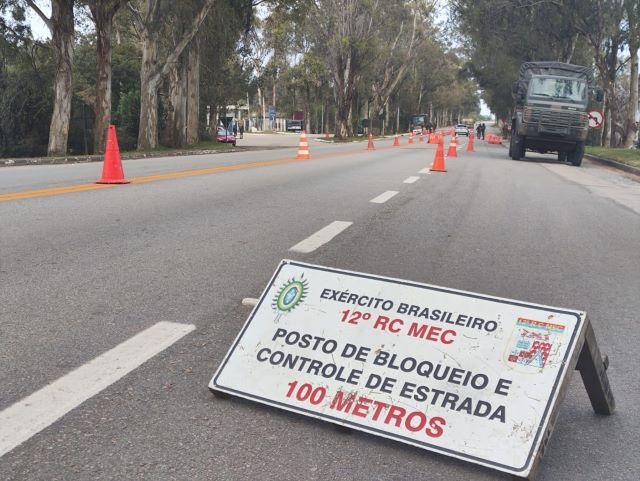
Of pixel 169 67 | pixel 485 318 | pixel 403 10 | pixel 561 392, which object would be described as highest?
pixel 403 10

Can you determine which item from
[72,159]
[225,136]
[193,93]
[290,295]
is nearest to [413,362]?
[290,295]

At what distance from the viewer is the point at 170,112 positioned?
29.1 metres

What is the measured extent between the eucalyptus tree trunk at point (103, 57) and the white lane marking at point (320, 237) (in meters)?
17.7

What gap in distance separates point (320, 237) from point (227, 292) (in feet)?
7.55

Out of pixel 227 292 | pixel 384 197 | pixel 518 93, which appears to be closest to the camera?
pixel 227 292

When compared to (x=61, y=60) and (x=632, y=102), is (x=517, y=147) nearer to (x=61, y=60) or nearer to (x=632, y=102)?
(x=632, y=102)

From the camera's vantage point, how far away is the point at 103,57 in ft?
76.3

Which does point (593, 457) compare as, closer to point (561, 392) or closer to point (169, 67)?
point (561, 392)

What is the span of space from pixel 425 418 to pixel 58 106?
74.6 ft

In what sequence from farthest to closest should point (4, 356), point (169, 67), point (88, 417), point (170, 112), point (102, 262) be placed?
1. point (170, 112)
2. point (169, 67)
3. point (102, 262)
4. point (4, 356)
5. point (88, 417)

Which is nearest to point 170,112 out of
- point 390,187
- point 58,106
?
point 58,106

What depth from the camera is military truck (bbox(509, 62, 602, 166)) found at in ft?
72.5

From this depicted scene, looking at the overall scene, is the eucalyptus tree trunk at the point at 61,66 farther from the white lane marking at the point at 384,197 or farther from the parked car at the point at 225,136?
the parked car at the point at 225,136

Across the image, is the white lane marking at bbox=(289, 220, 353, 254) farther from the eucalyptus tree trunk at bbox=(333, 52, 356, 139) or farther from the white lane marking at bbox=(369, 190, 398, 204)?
the eucalyptus tree trunk at bbox=(333, 52, 356, 139)
